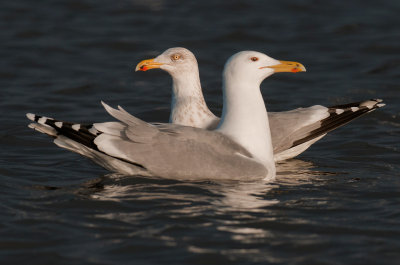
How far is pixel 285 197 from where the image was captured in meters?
8.29

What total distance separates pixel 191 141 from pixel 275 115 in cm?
193

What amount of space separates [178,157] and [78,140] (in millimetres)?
992

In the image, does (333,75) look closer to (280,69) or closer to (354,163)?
(354,163)

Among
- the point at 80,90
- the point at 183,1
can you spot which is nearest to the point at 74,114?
the point at 80,90

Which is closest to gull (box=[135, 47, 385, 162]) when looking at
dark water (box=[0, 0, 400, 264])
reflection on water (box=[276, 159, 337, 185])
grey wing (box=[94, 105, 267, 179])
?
reflection on water (box=[276, 159, 337, 185])

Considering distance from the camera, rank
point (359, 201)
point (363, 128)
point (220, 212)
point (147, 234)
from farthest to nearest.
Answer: point (363, 128), point (359, 201), point (220, 212), point (147, 234)

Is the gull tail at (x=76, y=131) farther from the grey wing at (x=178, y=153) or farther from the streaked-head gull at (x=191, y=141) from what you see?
the grey wing at (x=178, y=153)

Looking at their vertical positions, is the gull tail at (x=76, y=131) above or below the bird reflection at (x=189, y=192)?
above

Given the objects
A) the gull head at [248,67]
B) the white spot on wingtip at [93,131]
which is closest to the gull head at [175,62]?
the gull head at [248,67]

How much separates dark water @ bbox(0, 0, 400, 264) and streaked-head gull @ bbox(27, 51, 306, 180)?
6.6 inches

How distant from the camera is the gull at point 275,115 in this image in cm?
1002

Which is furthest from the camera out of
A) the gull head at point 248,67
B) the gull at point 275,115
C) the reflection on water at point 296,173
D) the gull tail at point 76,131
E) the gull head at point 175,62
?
the gull head at point 175,62

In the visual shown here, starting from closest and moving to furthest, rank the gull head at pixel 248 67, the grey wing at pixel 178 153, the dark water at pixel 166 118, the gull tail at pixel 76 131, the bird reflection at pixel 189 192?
the dark water at pixel 166 118, the bird reflection at pixel 189 192, the gull tail at pixel 76 131, the grey wing at pixel 178 153, the gull head at pixel 248 67

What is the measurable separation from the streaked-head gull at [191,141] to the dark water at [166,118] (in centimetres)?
17
